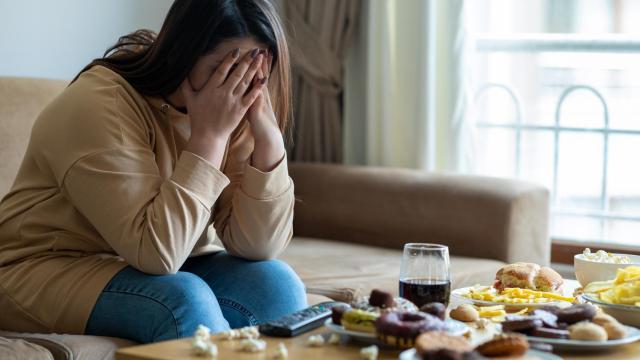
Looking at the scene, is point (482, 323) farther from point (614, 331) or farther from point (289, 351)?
point (289, 351)

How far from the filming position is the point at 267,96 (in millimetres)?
1894

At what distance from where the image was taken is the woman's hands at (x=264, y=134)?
1.85 m

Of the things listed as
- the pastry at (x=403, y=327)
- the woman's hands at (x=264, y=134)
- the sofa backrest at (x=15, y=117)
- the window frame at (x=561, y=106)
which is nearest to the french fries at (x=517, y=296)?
the pastry at (x=403, y=327)

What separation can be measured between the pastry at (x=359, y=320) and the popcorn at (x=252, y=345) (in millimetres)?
120

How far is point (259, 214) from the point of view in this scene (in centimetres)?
187

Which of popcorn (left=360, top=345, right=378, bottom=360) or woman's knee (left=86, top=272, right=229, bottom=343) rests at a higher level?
popcorn (left=360, top=345, right=378, bottom=360)

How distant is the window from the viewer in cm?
318

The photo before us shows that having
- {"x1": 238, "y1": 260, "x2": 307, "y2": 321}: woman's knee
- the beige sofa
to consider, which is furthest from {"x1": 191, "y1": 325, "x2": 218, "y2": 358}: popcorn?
the beige sofa

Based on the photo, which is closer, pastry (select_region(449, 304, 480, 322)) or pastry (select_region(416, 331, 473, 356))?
pastry (select_region(416, 331, 473, 356))

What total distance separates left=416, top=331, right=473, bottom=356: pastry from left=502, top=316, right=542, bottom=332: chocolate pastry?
146 millimetres

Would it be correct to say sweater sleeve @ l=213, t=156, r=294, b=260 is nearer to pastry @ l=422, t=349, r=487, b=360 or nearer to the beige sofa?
the beige sofa


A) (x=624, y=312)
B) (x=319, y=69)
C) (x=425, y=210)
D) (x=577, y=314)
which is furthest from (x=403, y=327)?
(x=319, y=69)

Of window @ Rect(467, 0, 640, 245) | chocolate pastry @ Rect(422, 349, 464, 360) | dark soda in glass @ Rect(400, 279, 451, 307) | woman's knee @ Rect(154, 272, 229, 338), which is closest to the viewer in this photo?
chocolate pastry @ Rect(422, 349, 464, 360)

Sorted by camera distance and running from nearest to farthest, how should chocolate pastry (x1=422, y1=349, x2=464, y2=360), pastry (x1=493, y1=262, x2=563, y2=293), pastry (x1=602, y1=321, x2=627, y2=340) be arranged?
chocolate pastry (x1=422, y1=349, x2=464, y2=360), pastry (x1=602, y1=321, x2=627, y2=340), pastry (x1=493, y1=262, x2=563, y2=293)
